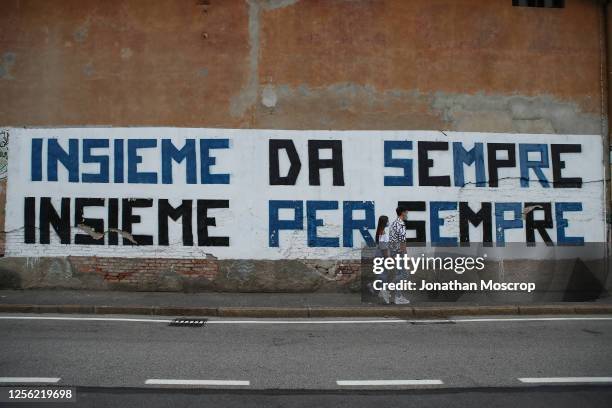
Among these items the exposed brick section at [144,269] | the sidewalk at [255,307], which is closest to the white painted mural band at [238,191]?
the exposed brick section at [144,269]

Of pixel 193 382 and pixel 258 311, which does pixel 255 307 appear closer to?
pixel 258 311

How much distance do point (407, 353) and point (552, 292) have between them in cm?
678

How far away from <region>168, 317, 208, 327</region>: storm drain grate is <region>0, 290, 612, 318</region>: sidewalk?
1.52 feet

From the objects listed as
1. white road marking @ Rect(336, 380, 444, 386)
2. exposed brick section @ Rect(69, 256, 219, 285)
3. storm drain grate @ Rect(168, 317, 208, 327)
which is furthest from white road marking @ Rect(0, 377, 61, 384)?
exposed brick section @ Rect(69, 256, 219, 285)

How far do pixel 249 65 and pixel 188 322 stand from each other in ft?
19.7

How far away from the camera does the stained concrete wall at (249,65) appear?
12.4 metres

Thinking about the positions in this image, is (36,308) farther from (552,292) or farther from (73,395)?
(552,292)

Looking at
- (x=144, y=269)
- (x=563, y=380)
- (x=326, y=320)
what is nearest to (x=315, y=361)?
(x=563, y=380)

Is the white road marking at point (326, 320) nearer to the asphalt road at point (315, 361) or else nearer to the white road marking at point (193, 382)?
the asphalt road at point (315, 361)

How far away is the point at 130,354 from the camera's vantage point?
271 inches

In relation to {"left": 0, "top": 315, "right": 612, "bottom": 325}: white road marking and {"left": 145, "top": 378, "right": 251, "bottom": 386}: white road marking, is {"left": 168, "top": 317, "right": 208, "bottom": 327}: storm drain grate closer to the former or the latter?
{"left": 0, "top": 315, "right": 612, "bottom": 325}: white road marking

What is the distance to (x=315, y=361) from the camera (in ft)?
22.0

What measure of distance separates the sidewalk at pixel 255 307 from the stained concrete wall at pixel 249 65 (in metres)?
1.62

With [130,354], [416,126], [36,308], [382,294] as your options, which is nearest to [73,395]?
[130,354]
